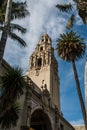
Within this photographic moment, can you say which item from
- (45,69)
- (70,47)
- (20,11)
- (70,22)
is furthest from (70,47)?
(45,69)

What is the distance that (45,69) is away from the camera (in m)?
62.5

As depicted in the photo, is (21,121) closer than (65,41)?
No

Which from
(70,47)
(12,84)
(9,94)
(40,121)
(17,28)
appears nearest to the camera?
(9,94)

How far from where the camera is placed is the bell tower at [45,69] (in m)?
60.5

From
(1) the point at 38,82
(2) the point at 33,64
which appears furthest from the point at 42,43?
(1) the point at 38,82

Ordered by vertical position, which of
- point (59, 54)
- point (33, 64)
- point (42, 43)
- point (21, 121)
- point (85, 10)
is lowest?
point (21, 121)

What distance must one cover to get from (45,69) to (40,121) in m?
23.0

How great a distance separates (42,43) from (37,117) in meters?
34.2

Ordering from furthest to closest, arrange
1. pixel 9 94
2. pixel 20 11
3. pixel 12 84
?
1. pixel 20 11
2. pixel 12 84
3. pixel 9 94

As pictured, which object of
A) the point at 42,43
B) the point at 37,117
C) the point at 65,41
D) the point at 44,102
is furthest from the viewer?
the point at 42,43

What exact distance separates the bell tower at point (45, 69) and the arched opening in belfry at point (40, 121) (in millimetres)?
16320

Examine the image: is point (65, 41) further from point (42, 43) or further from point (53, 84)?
point (42, 43)

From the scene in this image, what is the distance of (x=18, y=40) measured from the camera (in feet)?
67.8

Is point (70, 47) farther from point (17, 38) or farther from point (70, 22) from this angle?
point (17, 38)
